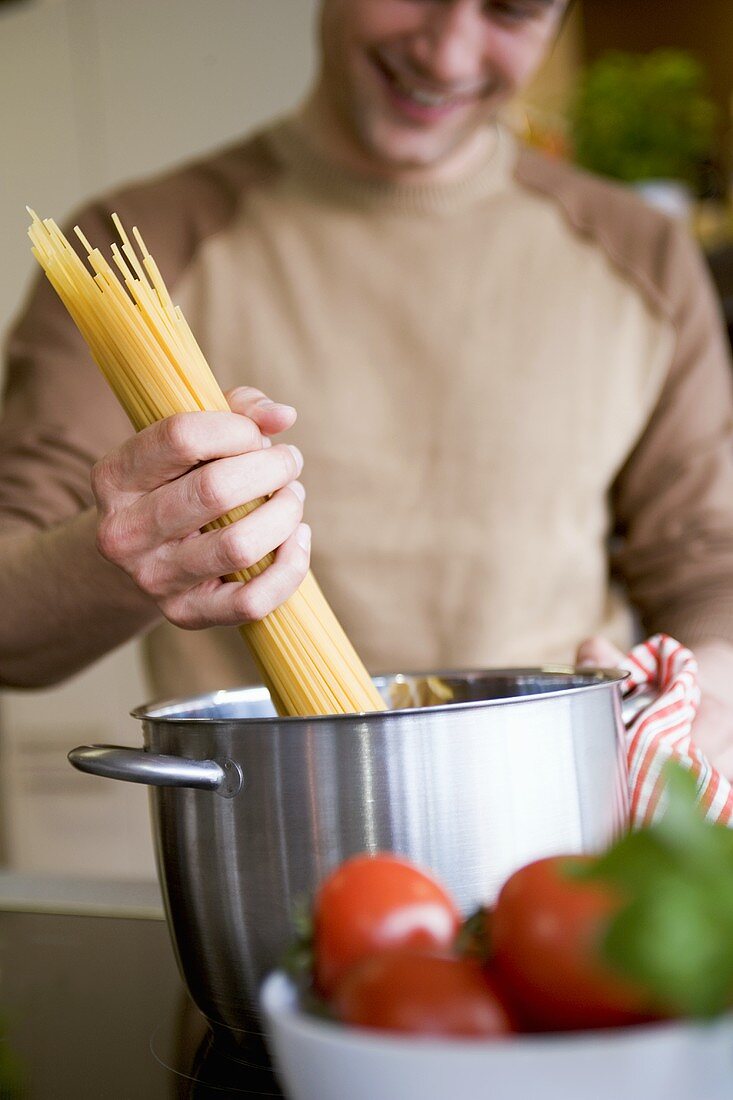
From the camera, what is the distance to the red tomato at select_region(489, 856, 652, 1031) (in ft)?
0.96

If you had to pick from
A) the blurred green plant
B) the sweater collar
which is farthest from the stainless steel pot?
the blurred green plant

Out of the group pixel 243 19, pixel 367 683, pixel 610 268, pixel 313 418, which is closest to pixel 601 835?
pixel 367 683

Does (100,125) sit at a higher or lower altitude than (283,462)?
higher

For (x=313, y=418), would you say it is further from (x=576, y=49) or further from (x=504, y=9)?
(x=576, y=49)

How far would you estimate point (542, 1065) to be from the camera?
28 centimetres

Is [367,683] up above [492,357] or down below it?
below

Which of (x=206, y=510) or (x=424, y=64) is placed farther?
(x=424, y=64)

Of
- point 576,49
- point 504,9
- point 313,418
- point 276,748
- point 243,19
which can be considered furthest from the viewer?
point 243,19

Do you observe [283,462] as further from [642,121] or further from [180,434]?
[642,121]

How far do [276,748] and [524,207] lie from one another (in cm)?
97

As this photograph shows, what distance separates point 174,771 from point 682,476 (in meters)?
0.89

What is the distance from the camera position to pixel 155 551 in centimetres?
61

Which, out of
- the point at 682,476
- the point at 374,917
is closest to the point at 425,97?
the point at 682,476

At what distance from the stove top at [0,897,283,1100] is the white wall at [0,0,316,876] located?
1.71m
